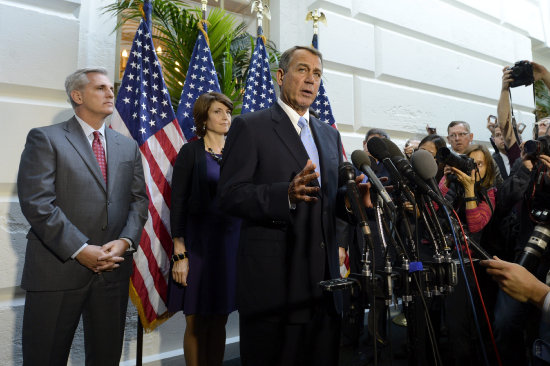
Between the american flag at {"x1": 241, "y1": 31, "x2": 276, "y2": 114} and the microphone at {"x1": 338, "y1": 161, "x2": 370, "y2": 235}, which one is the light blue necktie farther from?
the american flag at {"x1": 241, "y1": 31, "x2": 276, "y2": 114}

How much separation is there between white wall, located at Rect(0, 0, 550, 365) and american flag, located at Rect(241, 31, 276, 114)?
26.0 inches

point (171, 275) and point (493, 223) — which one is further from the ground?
point (493, 223)

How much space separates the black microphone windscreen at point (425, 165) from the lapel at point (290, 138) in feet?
1.49

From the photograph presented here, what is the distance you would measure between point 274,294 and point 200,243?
101 centimetres

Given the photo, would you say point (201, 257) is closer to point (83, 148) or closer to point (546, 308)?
point (83, 148)

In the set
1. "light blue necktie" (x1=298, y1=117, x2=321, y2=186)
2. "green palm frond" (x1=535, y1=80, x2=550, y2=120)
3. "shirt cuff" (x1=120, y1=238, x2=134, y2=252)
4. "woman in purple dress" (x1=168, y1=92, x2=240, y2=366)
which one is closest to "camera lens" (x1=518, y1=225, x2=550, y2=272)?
"light blue necktie" (x1=298, y1=117, x2=321, y2=186)

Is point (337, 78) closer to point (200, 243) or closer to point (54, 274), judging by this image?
point (200, 243)

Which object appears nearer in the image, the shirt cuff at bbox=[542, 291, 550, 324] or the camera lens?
the shirt cuff at bbox=[542, 291, 550, 324]

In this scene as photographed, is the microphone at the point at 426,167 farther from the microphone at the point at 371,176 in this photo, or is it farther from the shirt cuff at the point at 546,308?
the shirt cuff at the point at 546,308

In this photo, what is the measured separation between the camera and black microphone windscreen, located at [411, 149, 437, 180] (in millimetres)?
1268

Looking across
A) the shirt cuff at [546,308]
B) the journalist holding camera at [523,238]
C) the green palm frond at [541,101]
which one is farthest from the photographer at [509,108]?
the green palm frond at [541,101]

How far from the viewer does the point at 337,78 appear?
4.10 metres

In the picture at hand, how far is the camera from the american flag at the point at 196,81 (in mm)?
2916

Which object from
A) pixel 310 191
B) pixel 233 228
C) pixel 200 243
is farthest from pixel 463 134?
pixel 310 191
